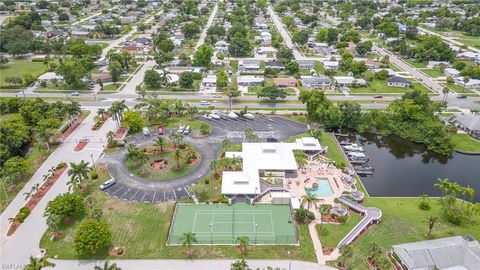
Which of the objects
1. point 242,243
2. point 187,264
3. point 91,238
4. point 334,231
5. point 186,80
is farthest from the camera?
point 186,80

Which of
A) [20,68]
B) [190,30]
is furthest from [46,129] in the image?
[190,30]

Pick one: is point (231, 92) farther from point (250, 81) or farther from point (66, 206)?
point (66, 206)

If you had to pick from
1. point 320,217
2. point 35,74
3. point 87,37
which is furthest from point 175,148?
point 87,37

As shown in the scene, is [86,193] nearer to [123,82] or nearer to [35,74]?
[123,82]

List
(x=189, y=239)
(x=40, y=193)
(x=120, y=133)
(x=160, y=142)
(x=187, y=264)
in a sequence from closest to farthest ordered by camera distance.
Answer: (x=189, y=239), (x=187, y=264), (x=40, y=193), (x=160, y=142), (x=120, y=133)

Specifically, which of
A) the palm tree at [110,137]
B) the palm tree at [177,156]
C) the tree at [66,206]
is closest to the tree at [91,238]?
the tree at [66,206]
